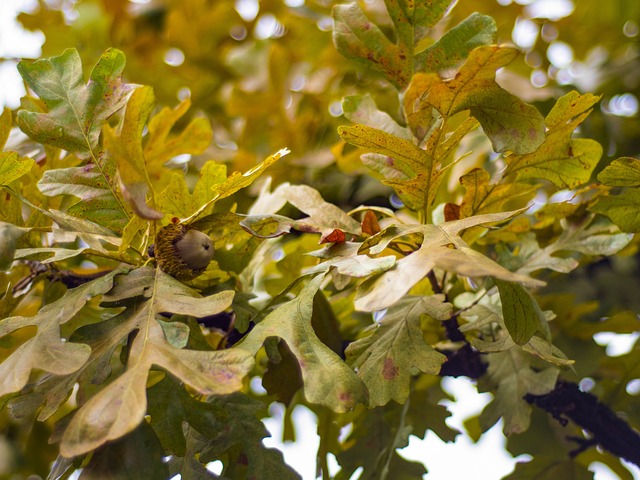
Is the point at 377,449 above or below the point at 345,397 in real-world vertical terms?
below

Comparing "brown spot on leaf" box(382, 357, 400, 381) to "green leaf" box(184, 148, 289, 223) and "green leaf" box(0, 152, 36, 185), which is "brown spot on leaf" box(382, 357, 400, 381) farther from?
"green leaf" box(0, 152, 36, 185)

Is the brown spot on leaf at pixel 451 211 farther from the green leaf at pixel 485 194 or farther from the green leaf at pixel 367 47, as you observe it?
the green leaf at pixel 367 47

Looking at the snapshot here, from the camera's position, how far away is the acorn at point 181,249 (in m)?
0.62

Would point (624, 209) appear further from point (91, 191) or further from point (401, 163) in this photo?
point (91, 191)

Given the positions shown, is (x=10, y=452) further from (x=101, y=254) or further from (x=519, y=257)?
(x=519, y=257)

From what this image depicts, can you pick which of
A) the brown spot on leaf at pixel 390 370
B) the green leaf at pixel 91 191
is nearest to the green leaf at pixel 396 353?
the brown spot on leaf at pixel 390 370

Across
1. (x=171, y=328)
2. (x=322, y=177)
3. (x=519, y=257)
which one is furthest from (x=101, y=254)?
(x=322, y=177)

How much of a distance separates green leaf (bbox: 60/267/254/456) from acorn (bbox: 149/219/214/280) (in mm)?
17

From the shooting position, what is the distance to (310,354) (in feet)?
1.76

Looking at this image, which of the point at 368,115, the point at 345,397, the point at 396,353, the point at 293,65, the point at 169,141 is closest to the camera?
the point at 345,397

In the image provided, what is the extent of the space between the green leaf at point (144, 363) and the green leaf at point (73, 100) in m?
0.15

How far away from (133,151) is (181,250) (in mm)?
96

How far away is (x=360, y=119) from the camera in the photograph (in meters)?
0.71

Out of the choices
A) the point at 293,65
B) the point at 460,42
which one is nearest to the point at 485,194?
the point at 460,42
